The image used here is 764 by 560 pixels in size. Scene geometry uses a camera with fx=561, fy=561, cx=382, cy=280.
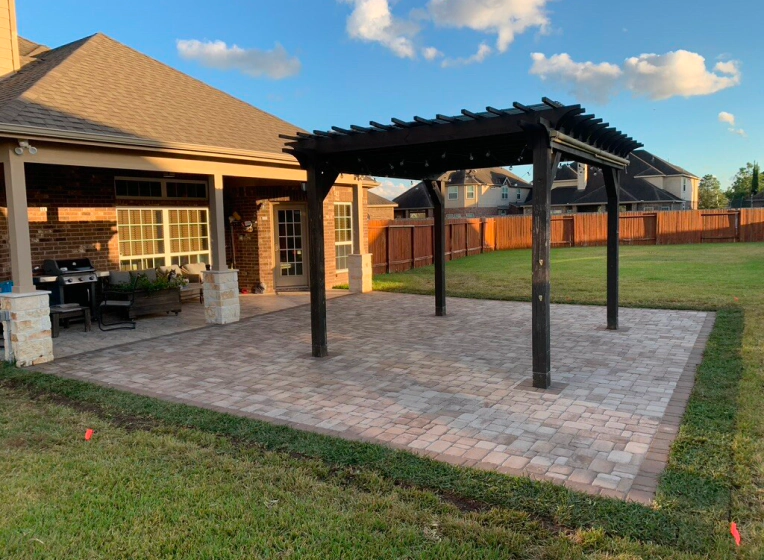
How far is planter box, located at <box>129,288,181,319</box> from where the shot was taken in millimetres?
10211

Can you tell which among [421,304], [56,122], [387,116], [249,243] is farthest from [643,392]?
[249,243]

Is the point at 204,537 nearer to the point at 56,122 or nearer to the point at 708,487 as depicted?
the point at 708,487

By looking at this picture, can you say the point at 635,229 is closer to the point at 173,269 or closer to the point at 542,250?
the point at 173,269

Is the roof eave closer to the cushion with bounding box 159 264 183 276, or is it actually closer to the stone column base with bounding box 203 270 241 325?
the stone column base with bounding box 203 270 241 325

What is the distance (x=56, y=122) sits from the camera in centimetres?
775

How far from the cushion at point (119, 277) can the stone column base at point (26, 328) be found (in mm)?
2914

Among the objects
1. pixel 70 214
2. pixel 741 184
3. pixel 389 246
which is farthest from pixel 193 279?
pixel 741 184

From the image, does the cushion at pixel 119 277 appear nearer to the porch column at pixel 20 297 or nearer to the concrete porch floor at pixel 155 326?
the concrete porch floor at pixel 155 326

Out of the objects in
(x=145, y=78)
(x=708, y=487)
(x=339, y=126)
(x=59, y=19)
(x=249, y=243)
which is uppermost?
(x=59, y=19)

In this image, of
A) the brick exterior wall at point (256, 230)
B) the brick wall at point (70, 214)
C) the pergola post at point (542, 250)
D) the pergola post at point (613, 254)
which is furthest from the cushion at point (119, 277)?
the pergola post at point (613, 254)

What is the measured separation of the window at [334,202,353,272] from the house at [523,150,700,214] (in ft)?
101

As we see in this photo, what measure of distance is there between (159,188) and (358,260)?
15.9 feet

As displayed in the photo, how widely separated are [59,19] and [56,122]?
1008 centimetres

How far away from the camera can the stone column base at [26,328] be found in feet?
23.6
